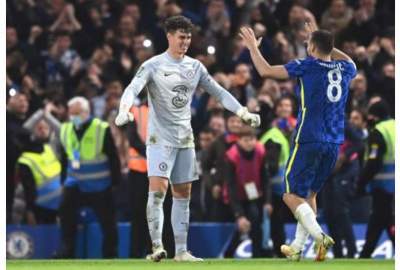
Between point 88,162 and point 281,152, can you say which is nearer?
point 281,152

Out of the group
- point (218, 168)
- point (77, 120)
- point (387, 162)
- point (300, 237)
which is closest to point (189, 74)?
point (300, 237)

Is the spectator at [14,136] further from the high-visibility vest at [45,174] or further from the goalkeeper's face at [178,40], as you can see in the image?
the goalkeeper's face at [178,40]

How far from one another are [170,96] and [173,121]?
237mm

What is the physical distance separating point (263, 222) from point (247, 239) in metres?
0.38

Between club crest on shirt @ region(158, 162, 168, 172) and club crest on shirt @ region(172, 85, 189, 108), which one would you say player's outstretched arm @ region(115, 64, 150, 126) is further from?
club crest on shirt @ region(158, 162, 168, 172)

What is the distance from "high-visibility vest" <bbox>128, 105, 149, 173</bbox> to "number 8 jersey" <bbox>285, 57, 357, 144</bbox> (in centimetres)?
391

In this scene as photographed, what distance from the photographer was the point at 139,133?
1814 cm

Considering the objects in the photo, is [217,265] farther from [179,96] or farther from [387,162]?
[387,162]

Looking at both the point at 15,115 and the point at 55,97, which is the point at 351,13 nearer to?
the point at 55,97

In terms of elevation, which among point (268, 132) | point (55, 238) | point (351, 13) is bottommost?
point (55, 238)

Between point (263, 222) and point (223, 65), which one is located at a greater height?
point (223, 65)

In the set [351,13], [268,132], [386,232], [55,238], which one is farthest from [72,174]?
[351,13]

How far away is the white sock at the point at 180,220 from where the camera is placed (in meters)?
14.8

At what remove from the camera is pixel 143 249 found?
18719 millimetres
